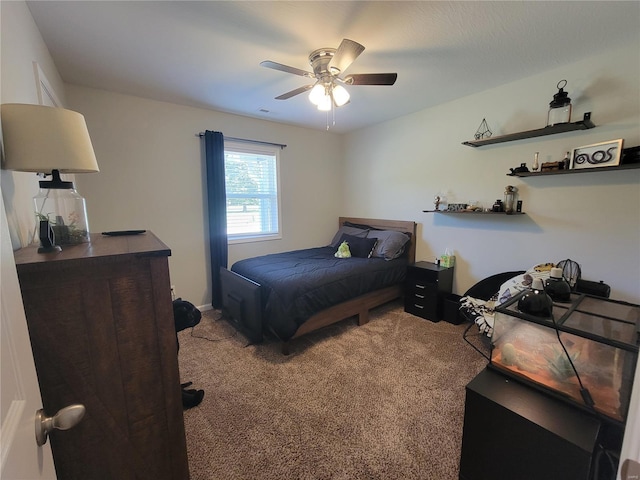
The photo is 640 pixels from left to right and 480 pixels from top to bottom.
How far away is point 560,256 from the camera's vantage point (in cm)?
250

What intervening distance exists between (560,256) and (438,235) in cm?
119

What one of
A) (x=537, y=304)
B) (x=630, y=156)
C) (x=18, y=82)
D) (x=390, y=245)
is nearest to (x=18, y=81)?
(x=18, y=82)

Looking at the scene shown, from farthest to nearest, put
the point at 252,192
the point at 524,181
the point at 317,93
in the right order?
the point at 252,192
the point at 524,181
the point at 317,93

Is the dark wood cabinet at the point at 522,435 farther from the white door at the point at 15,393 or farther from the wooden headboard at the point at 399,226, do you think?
the wooden headboard at the point at 399,226

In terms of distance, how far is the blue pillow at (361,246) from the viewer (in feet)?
11.7

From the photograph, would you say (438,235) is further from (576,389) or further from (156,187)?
(156,187)

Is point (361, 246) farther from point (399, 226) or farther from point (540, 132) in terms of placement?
point (540, 132)

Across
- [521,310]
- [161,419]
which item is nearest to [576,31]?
[521,310]

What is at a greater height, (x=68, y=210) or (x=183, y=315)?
(x=68, y=210)

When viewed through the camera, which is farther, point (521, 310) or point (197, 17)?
point (197, 17)

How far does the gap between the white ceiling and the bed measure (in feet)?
6.03

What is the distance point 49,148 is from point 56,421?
3.20 ft

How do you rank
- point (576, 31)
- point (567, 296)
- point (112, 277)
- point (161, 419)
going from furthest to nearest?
point (576, 31)
point (567, 296)
point (161, 419)
point (112, 277)

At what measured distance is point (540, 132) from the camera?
2420 mm
